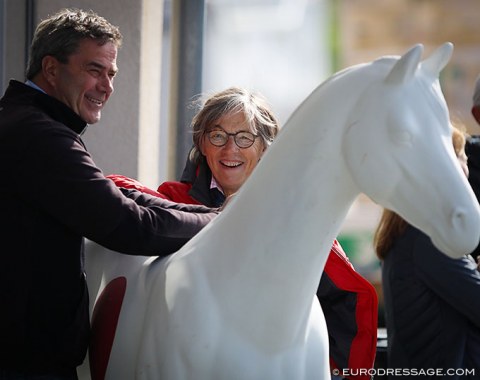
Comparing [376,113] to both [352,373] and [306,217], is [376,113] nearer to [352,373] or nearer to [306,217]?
[306,217]

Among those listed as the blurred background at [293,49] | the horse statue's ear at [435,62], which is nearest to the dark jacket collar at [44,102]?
the horse statue's ear at [435,62]

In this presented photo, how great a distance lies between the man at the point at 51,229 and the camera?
1.77 m

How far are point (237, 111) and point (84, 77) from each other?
620 millimetres

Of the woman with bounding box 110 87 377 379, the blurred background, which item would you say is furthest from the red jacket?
the blurred background

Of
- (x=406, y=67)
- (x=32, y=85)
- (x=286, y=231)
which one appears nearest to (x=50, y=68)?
(x=32, y=85)

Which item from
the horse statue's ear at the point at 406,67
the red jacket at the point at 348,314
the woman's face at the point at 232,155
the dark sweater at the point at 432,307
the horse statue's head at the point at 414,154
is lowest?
the dark sweater at the point at 432,307

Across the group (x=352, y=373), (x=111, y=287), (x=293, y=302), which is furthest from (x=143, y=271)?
(x=352, y=373)

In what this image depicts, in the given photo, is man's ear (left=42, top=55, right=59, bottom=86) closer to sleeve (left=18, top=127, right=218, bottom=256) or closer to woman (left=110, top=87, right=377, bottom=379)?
sleeve (left=18, top=127, right=218, bottom=256)

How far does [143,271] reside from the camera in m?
1.96

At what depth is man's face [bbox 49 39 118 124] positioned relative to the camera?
1.96m

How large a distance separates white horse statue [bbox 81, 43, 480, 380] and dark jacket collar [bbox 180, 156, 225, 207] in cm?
63

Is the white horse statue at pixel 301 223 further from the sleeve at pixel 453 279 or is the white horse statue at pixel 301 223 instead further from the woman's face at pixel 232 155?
the sleeve at pixel 453 279

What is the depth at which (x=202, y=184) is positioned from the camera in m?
2.50

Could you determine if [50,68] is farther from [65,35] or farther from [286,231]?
[286,231]
